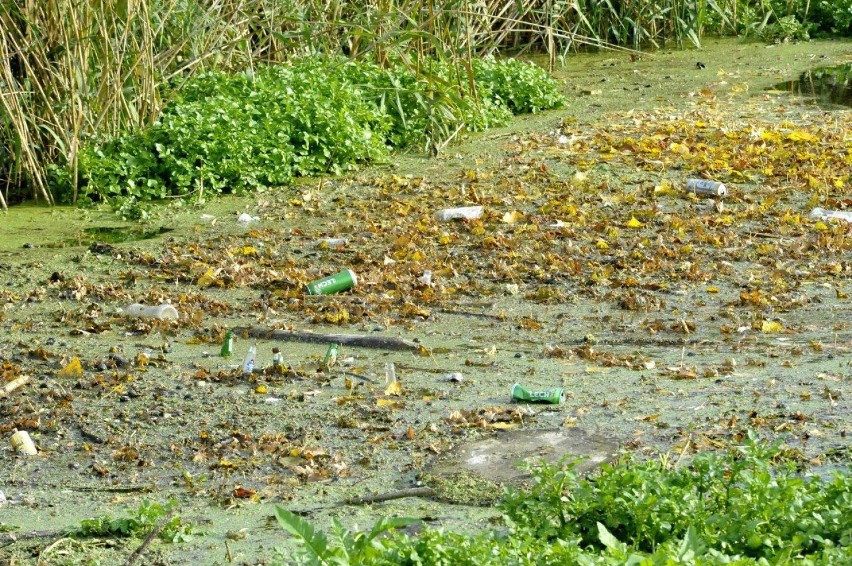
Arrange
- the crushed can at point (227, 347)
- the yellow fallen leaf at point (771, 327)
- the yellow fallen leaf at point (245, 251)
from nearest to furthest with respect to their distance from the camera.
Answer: the crushed can at point (227, 347), the yellow fallen leaf at point (771, 327), the yellow fallen leaf at point (245, 251)

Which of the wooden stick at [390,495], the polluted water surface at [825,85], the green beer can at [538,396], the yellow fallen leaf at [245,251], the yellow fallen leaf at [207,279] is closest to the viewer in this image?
the wooden stick at [390,495]

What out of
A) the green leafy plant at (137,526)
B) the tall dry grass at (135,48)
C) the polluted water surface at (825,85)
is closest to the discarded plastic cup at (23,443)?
the green leafy plant at (137,526)

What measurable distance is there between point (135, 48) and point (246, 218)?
1.52 meters

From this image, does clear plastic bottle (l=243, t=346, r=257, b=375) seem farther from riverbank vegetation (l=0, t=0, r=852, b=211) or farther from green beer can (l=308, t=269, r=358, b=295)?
riverbank vegetation (l=0, t=0, r=852, b=211)

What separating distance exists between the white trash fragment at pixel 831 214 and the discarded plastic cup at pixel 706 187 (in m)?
0.64

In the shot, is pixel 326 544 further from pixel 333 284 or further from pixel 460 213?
pixel 460 213

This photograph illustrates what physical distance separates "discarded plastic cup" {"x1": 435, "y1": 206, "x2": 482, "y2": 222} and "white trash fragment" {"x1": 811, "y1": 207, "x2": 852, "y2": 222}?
1.96 m

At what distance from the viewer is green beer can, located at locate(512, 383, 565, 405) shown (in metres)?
4.77

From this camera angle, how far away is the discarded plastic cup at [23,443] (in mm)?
4430

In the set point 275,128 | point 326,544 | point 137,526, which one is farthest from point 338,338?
point 275,128

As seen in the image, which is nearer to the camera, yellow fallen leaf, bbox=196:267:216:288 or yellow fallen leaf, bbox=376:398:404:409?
yellow fallen leaf, bbox=376:398:404:409

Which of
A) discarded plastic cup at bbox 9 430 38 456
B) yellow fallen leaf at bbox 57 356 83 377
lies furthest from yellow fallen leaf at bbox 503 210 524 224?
discarded plastic cup at bbox 9 430 38 456

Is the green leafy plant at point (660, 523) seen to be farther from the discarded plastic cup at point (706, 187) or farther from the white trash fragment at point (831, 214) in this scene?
the discarded plastic cup at point (706, 187)

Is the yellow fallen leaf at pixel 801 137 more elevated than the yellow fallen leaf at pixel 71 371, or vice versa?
the yellow fallen leaf at pixel 71 371
